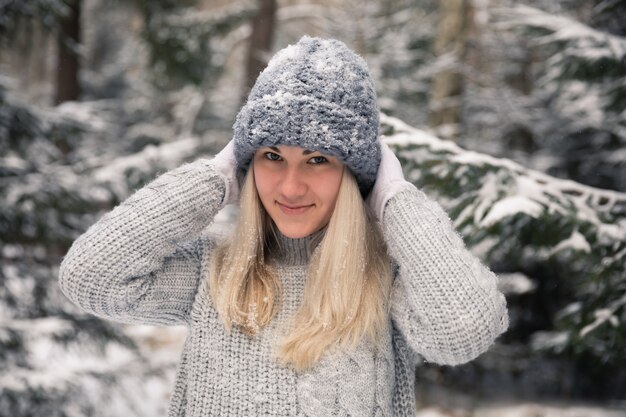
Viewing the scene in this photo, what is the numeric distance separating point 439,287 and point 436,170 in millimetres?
1306

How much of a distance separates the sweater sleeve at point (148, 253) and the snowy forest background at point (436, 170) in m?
1.15

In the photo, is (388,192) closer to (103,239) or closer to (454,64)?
(103,239)

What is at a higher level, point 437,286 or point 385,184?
point 385,184

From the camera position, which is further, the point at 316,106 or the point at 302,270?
the point at 302,270

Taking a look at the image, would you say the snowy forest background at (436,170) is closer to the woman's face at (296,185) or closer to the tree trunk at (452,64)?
the tree trunk at (452,64)

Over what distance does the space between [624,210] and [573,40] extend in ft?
3.23

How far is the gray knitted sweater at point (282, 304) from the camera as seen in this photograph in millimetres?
1662

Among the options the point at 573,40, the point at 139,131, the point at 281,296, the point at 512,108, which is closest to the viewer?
the point at 281,296

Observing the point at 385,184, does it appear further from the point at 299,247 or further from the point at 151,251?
the point at 151,251

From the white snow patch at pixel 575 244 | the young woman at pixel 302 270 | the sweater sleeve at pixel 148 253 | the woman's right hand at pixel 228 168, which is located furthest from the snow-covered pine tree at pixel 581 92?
the sweater sleeve at pixel 148 253

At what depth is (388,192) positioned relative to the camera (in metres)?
1.81

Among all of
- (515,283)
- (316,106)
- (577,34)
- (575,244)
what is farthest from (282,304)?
(515,283)

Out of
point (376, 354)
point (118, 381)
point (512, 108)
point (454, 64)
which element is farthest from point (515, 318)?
point (376, 354)

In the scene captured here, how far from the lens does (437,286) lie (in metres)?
1.65
